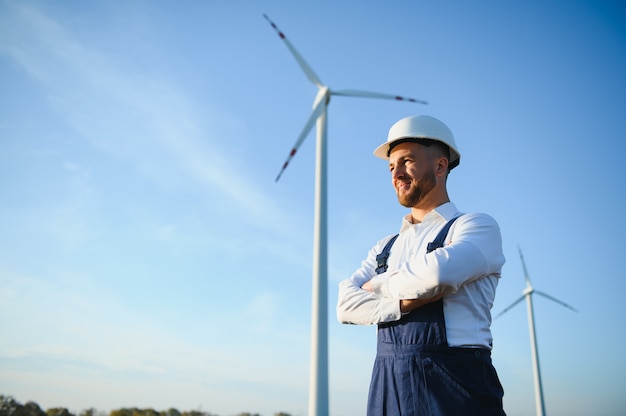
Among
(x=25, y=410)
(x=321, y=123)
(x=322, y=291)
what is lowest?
(x=25, y=410)

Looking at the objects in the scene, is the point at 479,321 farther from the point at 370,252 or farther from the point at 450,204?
the point at 370,252

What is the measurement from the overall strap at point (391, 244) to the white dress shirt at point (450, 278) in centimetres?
6

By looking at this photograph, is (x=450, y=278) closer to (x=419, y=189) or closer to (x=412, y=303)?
(x=412, y=303)

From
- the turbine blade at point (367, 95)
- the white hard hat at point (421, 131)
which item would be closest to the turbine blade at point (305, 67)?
the turbine blade at point (367, 95)

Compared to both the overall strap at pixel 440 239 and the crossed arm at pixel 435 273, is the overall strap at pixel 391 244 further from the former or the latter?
the crossed arm at pixel 435 273

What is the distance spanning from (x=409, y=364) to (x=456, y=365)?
343mm

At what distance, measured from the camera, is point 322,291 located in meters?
16.4

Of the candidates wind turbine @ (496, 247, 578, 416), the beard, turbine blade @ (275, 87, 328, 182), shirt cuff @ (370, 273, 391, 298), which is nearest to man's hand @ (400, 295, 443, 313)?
shirt cuff @ (370, 273, 391, 298)

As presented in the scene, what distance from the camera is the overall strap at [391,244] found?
4508 mm

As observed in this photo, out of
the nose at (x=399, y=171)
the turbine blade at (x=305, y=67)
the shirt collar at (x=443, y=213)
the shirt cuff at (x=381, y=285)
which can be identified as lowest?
the shirt cuff at (x=381, y=285)

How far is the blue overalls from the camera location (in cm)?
373

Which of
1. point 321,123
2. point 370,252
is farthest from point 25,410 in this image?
point 370,252

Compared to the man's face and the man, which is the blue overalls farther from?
the man's face

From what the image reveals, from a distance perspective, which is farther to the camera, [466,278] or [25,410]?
[25,410]
